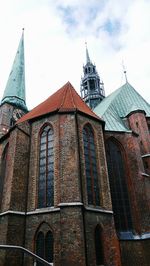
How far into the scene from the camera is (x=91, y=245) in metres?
9.34

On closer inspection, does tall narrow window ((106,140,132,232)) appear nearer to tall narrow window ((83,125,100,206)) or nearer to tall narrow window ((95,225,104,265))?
tall narrow window ((83,125,100,206))

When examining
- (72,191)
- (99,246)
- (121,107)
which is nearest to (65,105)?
(72,191)

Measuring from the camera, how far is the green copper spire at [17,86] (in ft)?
93.0

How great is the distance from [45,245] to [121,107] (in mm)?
12483

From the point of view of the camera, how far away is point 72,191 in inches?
390

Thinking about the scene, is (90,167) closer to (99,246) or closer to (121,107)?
(99,246)

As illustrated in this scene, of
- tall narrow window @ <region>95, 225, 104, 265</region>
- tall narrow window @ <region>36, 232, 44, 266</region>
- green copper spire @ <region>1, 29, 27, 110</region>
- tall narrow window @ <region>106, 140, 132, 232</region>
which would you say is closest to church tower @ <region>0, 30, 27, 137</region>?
green copper spire @ <region>1, 29, 27, 110</region>

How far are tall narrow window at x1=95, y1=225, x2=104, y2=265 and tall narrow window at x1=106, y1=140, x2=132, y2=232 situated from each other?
9.63 feet

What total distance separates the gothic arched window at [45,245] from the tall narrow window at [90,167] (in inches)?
85.2

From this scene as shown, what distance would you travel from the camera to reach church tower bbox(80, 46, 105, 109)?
27.2 m

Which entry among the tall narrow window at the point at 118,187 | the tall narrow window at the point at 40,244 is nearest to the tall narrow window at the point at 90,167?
the tall narrow window at the point at 40,244

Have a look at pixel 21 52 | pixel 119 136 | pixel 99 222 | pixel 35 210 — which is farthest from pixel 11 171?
pixel 21 52

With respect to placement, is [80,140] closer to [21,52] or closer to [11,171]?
[11,171]

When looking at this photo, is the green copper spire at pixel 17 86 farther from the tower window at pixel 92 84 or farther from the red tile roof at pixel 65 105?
the red tile roof at pixel 65 105
